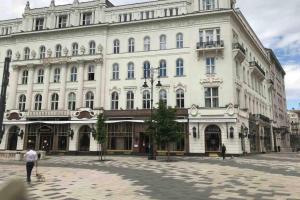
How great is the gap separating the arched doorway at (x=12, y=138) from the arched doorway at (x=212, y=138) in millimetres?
27891

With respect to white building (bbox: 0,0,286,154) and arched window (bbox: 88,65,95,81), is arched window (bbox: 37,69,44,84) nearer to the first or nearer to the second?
white building (bbox: 0,0,286,154)

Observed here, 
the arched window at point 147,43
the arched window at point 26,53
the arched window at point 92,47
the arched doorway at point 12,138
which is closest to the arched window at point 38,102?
the arched doorway at point 12,138

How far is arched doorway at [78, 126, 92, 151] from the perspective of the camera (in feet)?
140

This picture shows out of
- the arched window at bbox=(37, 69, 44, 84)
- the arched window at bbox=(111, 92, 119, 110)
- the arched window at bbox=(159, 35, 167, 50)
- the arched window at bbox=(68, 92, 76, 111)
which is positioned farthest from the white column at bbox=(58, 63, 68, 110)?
the arched window at bbox=(159, 35, 167, 50)

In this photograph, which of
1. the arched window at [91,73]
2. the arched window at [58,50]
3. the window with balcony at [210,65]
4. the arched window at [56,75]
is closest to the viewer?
the window with balcony at [210,65]

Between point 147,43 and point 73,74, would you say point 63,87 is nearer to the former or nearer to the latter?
point 73,74

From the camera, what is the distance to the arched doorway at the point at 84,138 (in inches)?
1681

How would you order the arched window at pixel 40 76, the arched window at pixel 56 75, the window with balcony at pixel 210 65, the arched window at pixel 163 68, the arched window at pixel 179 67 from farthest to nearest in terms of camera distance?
the arched window at pixel 40 76
the arched window at pixel 56 75
the arched window at pixel 163 68
the arched window at pixel 179 67
the window with balcony at pixel 210 65

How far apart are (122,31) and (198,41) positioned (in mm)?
11417

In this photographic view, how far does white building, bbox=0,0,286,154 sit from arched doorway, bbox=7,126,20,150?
15cm

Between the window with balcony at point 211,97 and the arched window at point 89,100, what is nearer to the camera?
the window with balcony at point 211,97

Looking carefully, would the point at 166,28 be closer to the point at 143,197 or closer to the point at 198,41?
the point at 198,41

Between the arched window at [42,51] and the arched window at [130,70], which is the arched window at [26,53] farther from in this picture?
the arched window at [130,70]

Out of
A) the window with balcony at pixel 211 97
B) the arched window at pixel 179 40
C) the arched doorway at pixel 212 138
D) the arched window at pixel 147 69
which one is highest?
the arched window at pixel 179 40
